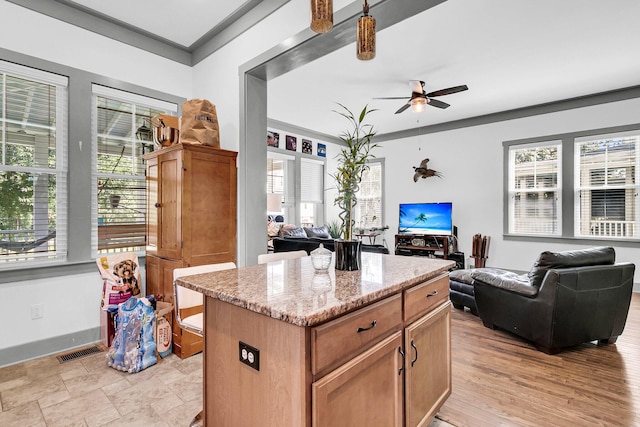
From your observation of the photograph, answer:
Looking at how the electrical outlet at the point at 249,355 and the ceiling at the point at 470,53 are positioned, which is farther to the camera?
the ceiling at the point at 470,53

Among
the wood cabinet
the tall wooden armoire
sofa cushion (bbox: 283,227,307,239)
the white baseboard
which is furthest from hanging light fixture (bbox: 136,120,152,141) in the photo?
sofa cushion (bbox: 283,227,307,239)

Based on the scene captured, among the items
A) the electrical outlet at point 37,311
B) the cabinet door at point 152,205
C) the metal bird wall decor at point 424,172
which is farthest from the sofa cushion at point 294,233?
the electrical outlet at point 37,311

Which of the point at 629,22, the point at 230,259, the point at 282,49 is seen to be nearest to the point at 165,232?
the point at 230,259

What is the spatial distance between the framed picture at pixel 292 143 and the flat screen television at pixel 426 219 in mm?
2694

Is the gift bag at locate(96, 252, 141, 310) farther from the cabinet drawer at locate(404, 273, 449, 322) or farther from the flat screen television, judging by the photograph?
the flat screen television

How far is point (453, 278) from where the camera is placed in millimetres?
3953

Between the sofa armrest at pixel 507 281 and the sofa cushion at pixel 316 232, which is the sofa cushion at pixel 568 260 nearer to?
the sofa armrest at pixel 507 281

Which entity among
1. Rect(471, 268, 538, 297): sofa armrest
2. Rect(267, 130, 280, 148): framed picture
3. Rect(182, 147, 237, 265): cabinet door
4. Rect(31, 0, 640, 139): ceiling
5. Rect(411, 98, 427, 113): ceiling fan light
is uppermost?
Rect(31, 0, 640, 139): ceiling

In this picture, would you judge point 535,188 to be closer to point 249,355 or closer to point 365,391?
point 365,391

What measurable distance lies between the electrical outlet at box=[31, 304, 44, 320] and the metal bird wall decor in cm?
653

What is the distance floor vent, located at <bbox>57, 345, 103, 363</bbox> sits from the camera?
266 cm

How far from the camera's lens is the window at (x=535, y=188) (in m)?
5.61

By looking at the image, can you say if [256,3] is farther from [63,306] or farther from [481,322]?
[481,322]

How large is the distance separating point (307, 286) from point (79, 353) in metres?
2.64
